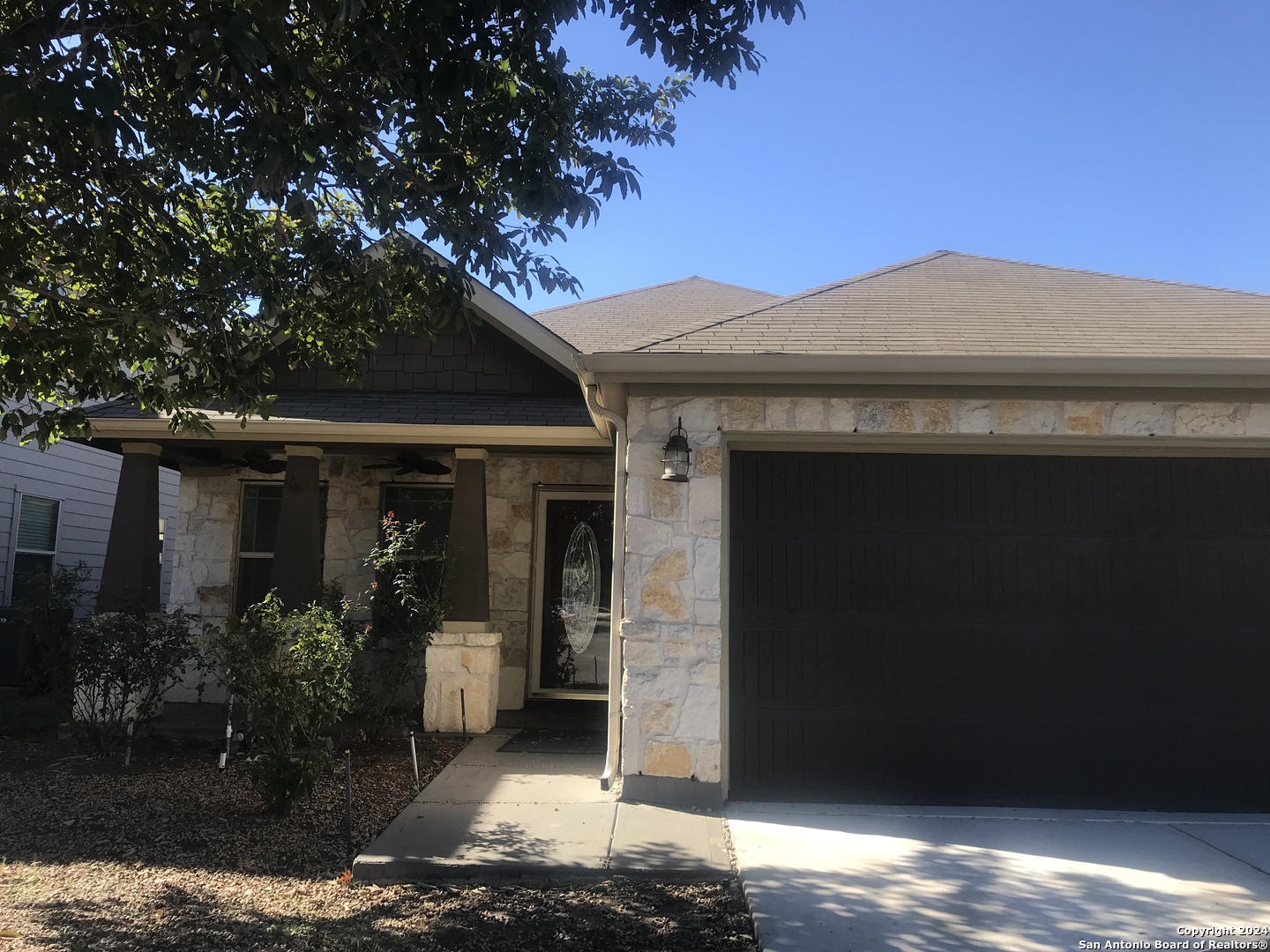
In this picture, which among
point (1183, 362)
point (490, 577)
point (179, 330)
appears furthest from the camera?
point (490, 577)

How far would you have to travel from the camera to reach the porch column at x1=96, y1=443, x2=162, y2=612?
8547 millimetres

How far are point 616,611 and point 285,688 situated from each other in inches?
86.5

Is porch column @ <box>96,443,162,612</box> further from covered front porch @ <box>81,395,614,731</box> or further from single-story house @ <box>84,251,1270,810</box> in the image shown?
single-story house @ <box>84,251,1270,810</box>

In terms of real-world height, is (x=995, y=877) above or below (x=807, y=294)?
below

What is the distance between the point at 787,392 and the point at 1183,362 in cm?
238

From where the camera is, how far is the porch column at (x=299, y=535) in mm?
8461

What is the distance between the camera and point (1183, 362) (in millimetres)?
5570

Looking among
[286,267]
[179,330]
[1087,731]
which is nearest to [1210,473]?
[1087,731]

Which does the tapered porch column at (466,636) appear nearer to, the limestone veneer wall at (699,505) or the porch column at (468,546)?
the porch column at (468,546)

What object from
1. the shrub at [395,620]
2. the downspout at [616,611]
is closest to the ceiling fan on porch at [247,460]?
the shrub at [395,620]

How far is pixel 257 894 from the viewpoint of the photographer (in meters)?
4.56

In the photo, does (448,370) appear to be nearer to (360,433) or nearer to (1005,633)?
(360,433)

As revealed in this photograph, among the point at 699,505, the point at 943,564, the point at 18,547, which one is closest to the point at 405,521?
the point at 699,505

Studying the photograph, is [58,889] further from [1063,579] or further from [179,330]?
[1063,579]
